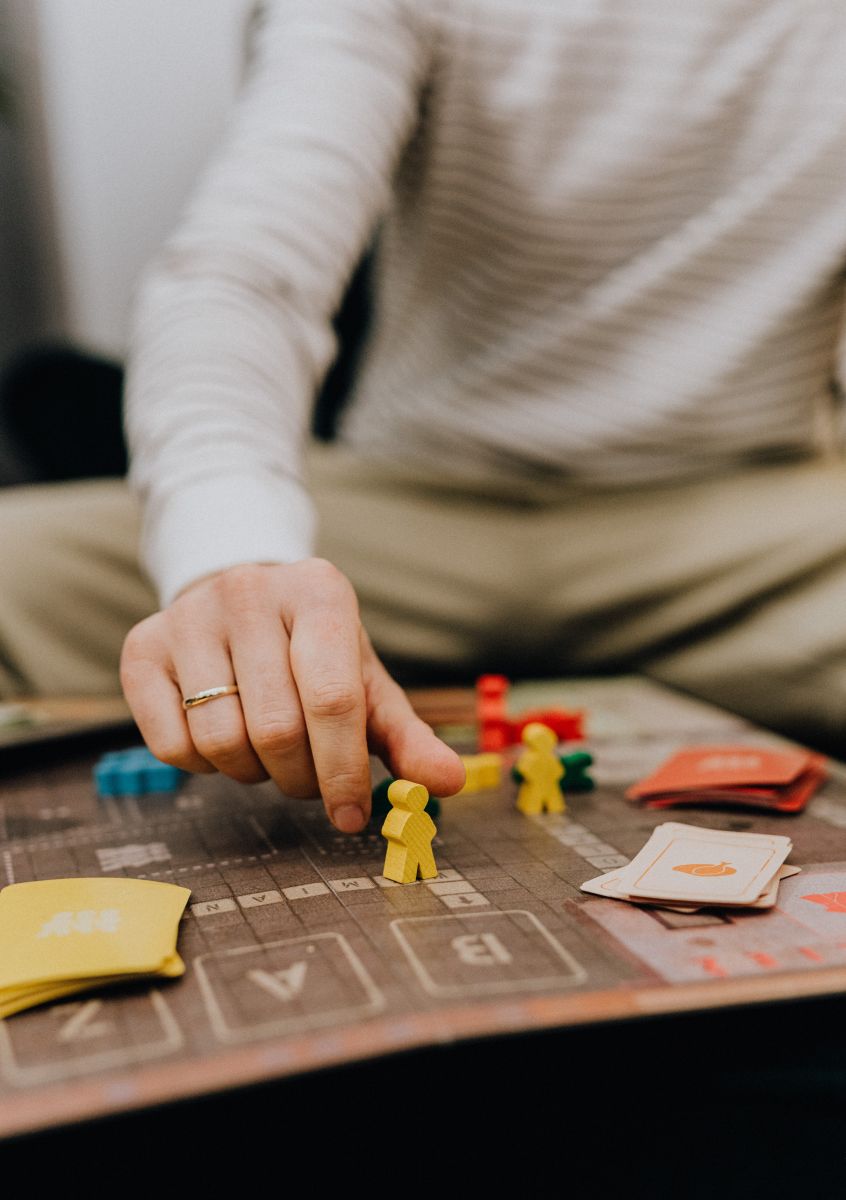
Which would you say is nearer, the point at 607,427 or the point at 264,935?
the point at 264,935

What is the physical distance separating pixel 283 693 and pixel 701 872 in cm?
22

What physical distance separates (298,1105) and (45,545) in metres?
0.76

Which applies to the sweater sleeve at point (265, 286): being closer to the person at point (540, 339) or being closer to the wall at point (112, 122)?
the person at point (540, 339)

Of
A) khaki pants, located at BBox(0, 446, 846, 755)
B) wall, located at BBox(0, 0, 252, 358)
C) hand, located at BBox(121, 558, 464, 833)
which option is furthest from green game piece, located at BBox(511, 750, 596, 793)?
wall, located at BBox(0, 0, 252, 358)

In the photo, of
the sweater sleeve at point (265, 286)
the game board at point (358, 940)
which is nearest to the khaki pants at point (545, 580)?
the sweater sleeve at point (265, 286)

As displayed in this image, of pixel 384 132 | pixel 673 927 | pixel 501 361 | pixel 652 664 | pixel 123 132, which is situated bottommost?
pixel 652 664

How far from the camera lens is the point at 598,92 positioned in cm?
104

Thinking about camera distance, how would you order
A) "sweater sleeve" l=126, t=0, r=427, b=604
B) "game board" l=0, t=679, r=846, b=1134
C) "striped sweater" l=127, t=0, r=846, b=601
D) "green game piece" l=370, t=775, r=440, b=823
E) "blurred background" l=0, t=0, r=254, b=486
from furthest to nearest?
"blurred background" l=0, t=0, r=254, b=486, "striped sweater" l=127, t=0, r=846, b=601, "sweater sleeve" l=126, t=0, r=427, b=604, "green game piece" l=370, t=775, r=440, b=823, "game board" l=0, t=679, r=846, b=1134

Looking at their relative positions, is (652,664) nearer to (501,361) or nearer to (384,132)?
(501,361)

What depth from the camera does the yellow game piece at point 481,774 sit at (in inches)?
26.0

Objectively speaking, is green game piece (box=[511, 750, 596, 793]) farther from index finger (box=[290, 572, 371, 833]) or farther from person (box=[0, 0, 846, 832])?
person (box=[0, 0, 846, 832])

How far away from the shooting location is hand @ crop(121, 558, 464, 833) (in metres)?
0.52

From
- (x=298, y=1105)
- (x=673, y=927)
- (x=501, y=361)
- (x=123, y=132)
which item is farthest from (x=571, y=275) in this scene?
(x=123, y=132)

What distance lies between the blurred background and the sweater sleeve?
1291 mm
